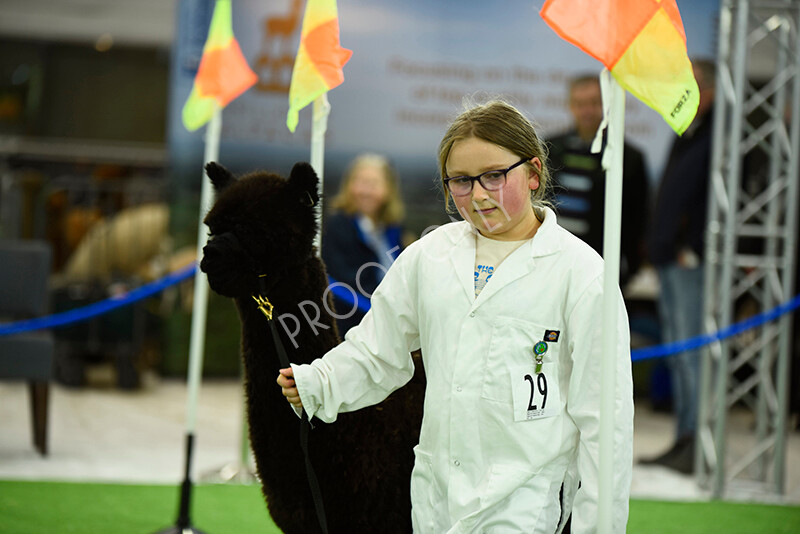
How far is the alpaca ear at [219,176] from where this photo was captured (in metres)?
2.29

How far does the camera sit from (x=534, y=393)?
6.30 feet

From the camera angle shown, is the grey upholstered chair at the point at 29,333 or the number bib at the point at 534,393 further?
the grey upholstered chair at the point at 29,333

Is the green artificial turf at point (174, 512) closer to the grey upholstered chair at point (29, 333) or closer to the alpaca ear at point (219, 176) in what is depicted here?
the grey upholstered chair at point (29, 333)

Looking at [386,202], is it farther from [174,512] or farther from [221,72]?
[174,512]

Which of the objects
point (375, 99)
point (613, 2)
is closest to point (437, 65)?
point (375, 99)

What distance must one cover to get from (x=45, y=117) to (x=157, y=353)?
195 inches

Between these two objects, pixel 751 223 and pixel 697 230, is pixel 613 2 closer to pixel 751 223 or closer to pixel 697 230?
pixel 697 230

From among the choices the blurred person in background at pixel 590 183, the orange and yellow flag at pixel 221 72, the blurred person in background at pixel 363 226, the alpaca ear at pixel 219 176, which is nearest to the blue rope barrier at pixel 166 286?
the blurred person in background at pixel 363 226

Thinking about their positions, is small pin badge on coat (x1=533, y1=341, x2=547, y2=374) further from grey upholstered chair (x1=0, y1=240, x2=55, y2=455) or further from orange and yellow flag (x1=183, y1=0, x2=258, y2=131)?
grey upholstered chair (x1=0, y1=240, x2=55, y2=455)

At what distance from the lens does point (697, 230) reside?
5953 millimetres

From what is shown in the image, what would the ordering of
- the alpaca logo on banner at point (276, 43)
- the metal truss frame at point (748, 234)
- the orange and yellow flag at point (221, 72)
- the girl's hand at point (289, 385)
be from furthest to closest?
the alpaca logo on banner at point (276, 43)
the metal truss frame at point (748, 234)
the orange and yellow flag at point (221, 72)
the girl's hand at point (289, 385)

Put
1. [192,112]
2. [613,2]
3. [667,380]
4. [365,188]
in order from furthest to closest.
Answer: [667,380], [365,188], [192,112], [613,2]

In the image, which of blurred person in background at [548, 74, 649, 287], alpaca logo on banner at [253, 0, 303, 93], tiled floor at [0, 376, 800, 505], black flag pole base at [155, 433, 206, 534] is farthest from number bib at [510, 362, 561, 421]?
alpaca logo on banner at [253, 0, 303, 93]

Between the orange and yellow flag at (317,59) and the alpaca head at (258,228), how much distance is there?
0.37 meters
